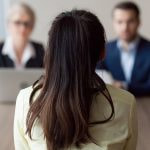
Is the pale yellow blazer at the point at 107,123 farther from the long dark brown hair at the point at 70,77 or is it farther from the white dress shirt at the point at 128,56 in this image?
the white dress shirt at the point at 128,56

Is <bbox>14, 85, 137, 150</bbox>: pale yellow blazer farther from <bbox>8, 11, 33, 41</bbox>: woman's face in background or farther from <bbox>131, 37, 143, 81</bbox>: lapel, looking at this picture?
<bbox>8, 11, 33, 41</bbox>: woman's face in background

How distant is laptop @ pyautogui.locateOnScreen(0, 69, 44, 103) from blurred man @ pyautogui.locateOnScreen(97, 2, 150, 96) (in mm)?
892

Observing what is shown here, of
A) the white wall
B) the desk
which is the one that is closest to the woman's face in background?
the desk

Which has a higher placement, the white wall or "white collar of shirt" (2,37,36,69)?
the white wall

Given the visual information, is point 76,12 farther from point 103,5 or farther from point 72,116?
point 103,5

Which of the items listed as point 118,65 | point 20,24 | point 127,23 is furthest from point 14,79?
point 127,23

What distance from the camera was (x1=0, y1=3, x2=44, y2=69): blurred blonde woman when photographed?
355 cm

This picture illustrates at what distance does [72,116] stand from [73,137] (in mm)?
74

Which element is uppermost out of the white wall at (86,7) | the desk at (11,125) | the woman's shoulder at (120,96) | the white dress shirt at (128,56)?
the woman's shoulder at (120,96)

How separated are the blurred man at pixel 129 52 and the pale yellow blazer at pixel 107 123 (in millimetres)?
1943

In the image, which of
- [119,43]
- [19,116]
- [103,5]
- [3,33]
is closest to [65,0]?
[103,5]

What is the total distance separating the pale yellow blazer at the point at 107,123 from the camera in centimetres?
144

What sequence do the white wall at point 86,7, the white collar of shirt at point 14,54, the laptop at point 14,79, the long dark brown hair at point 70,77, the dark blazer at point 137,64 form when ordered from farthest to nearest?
1. the white wall at point 86,7
2. the white collar of shirt at point 14,54
3. the dark blazer at point 137,64
4. the laptop at point 14,79
5. the long dark brown hair at point 70,77

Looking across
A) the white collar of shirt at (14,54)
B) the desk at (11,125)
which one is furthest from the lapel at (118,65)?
the white collar of shirt at (14,54)
